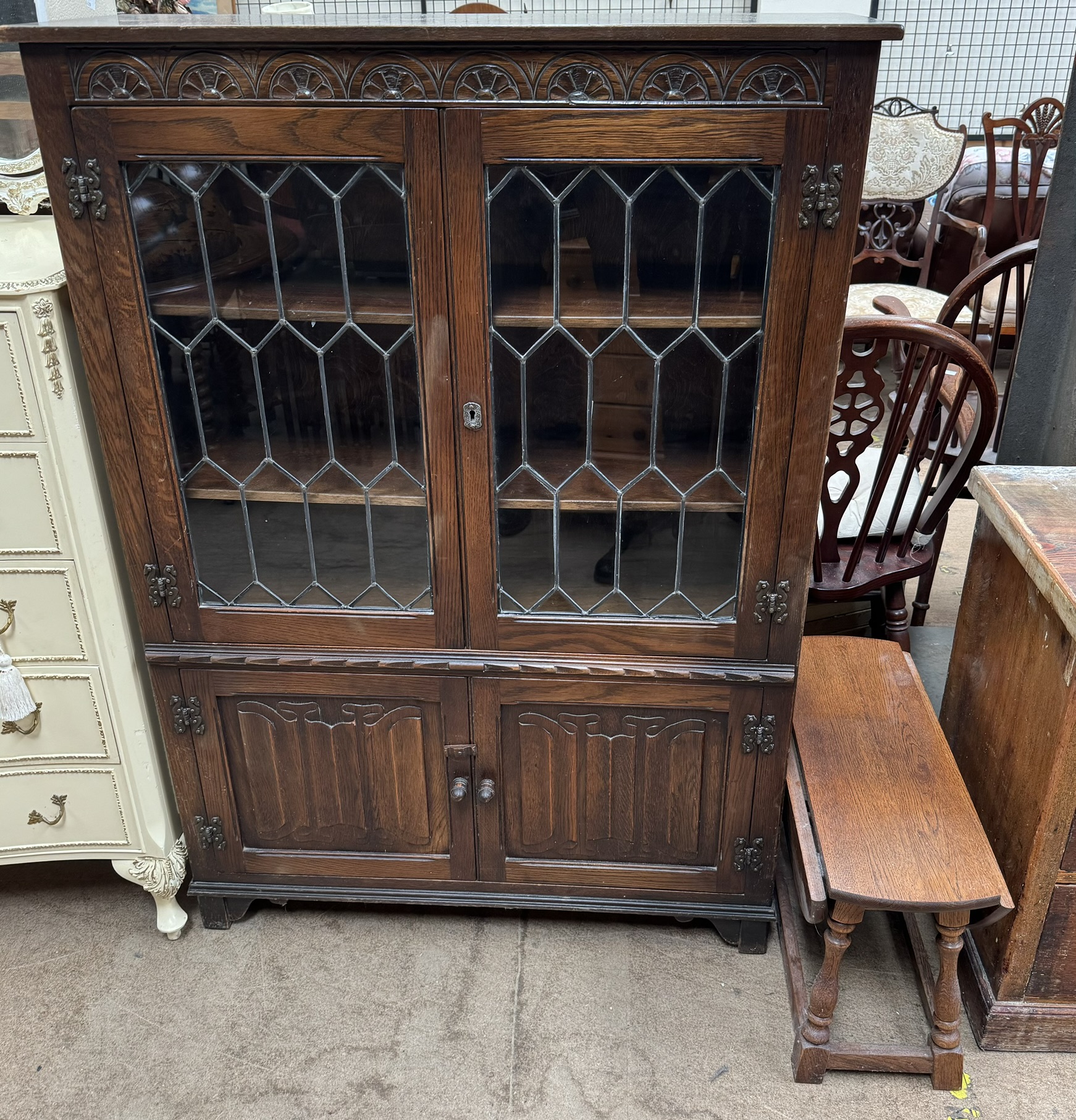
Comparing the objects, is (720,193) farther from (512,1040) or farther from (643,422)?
(512,1040)

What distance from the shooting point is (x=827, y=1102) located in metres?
1.54

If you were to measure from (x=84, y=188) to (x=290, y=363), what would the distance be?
355mm

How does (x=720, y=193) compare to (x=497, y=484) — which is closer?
(x=720, y=193)

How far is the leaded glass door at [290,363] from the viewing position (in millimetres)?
1290

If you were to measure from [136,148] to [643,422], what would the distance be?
81 cm

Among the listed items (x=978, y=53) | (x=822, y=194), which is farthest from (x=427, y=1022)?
(x=978, y=53)

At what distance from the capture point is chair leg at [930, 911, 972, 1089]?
1440 millimetres

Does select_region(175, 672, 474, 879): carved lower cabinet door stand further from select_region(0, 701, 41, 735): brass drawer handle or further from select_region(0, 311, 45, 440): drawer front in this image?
select_region(0, 311, 45, 440): drawer front

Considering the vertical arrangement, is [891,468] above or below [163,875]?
above

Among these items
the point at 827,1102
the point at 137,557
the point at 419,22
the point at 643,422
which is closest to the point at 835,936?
the point at 827,1102

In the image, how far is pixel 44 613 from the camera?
1.62 meters

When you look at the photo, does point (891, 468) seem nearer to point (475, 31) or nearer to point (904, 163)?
point (475, 31)

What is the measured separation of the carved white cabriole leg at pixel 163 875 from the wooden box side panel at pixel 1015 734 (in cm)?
147

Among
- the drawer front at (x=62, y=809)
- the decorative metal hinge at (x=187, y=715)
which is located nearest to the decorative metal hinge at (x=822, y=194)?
the decorative metal hinge at (x=187, y=715)
